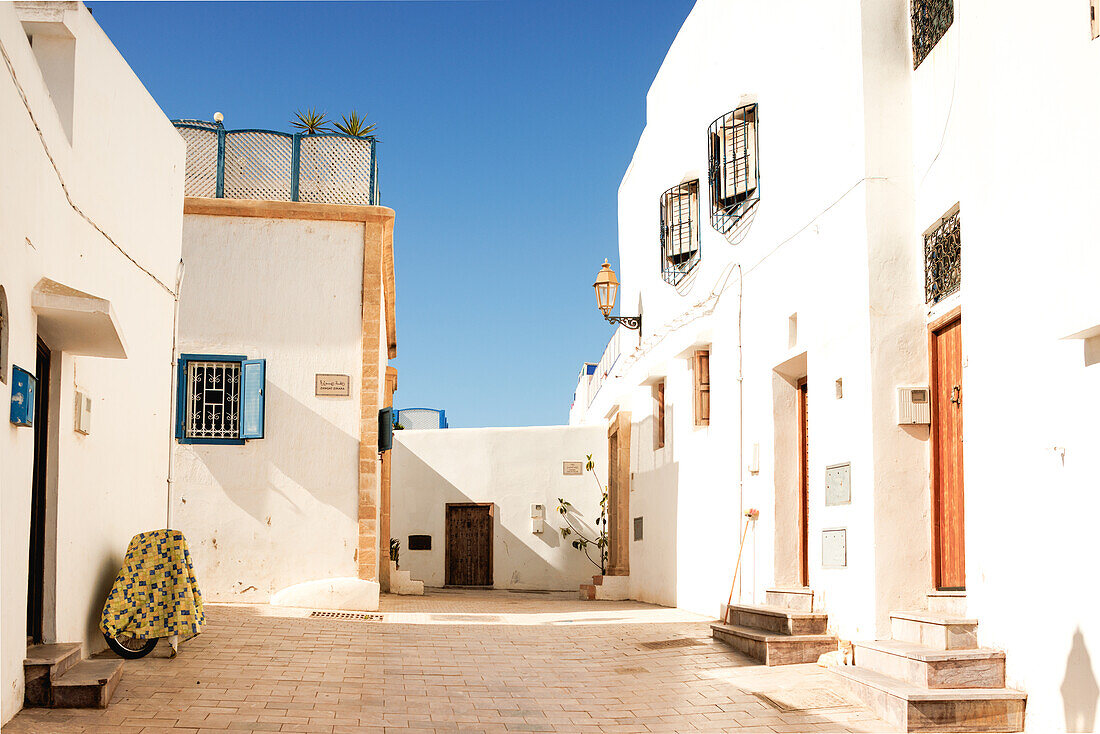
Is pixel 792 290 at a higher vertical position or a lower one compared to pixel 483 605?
higher

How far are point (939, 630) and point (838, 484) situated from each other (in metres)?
1.82

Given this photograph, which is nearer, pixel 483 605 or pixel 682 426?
pixel 682 426

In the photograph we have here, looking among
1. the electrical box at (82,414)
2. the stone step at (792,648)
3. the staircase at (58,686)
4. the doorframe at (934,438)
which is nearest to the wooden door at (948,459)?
the doorframe at (934,438)

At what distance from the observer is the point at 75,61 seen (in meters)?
6.94

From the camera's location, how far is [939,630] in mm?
6434

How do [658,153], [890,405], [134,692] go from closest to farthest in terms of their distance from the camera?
[134,692], [890,405], [658,153]

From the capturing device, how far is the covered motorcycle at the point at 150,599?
287 inches

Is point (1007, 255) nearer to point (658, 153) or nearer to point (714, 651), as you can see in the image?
point (714, 651)

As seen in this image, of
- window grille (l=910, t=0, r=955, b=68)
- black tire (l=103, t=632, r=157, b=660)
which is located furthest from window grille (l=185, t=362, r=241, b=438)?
window grille (l=910, t=0, r=955, b=68)

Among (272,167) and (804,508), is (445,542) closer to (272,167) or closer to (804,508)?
(272,167)

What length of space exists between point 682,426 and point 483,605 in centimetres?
386

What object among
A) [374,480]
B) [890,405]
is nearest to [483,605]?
[374,480]

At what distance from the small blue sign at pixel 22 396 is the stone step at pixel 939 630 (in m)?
5.36

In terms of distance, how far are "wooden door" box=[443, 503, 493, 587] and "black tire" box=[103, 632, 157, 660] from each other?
13242 millimetres
